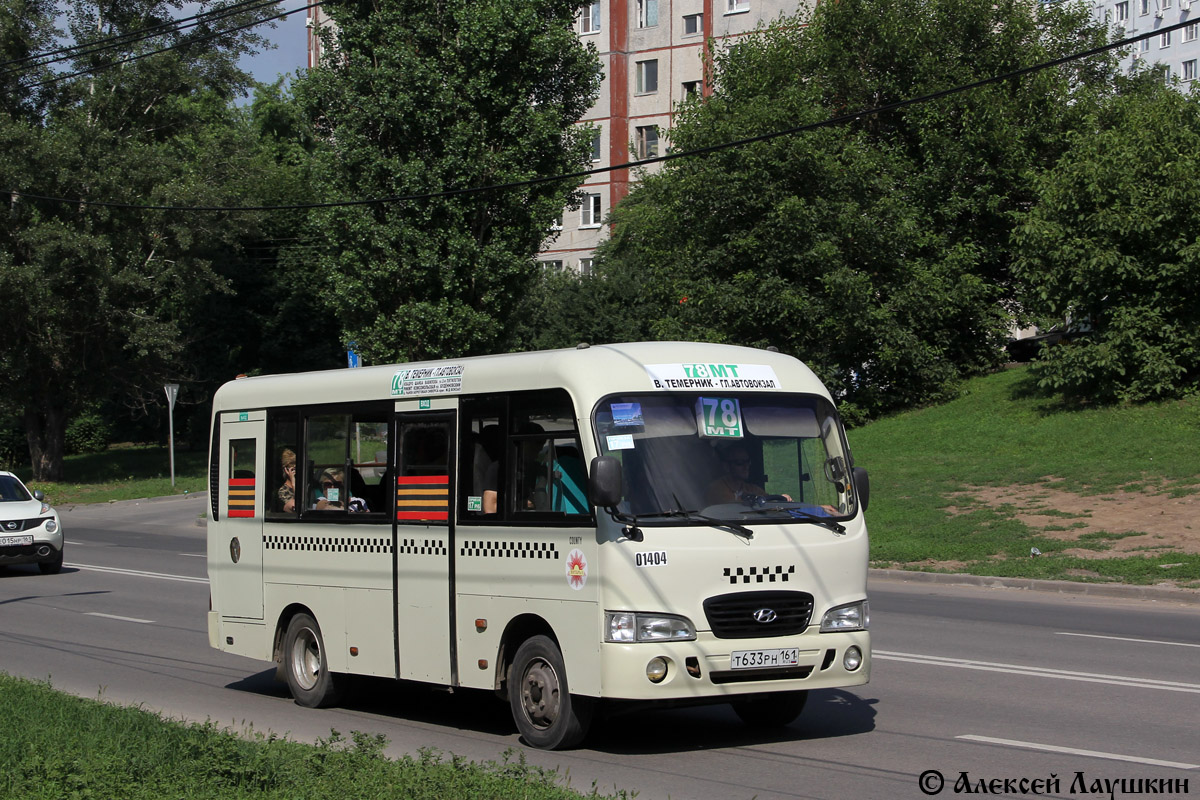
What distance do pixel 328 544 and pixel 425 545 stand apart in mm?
1266

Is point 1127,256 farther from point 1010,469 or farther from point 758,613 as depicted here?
point 758,613

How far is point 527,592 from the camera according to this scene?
330 inches

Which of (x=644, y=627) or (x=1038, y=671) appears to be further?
(x=1038, y=671)

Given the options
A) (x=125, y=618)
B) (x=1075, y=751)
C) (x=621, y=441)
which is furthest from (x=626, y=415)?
(x=125, y=618)

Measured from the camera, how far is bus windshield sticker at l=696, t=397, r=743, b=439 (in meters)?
8.30

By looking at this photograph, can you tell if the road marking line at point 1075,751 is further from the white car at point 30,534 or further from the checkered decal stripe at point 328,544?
the white car at point 30,534

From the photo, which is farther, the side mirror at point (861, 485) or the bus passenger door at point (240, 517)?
the bus passenger door at point (240, 517)

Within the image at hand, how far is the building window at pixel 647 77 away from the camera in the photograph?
68.8 metres

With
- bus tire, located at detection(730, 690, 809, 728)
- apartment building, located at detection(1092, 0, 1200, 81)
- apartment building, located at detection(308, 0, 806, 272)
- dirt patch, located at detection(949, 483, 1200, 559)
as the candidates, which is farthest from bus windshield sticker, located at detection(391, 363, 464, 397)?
apartment building, located at detection(1092, 0, 1200, 81)

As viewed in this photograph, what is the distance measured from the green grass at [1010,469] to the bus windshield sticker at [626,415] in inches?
458

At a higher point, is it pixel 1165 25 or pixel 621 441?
pixel 1165 25

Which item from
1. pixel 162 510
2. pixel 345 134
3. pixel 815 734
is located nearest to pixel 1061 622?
pixel 815 734

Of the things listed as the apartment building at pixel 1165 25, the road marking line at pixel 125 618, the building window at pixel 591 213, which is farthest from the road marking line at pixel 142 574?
the apartment building at pixel 1165 25

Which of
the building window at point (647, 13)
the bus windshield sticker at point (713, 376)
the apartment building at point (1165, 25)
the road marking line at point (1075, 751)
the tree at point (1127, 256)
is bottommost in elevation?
the road marking line at point (1075, 751)
